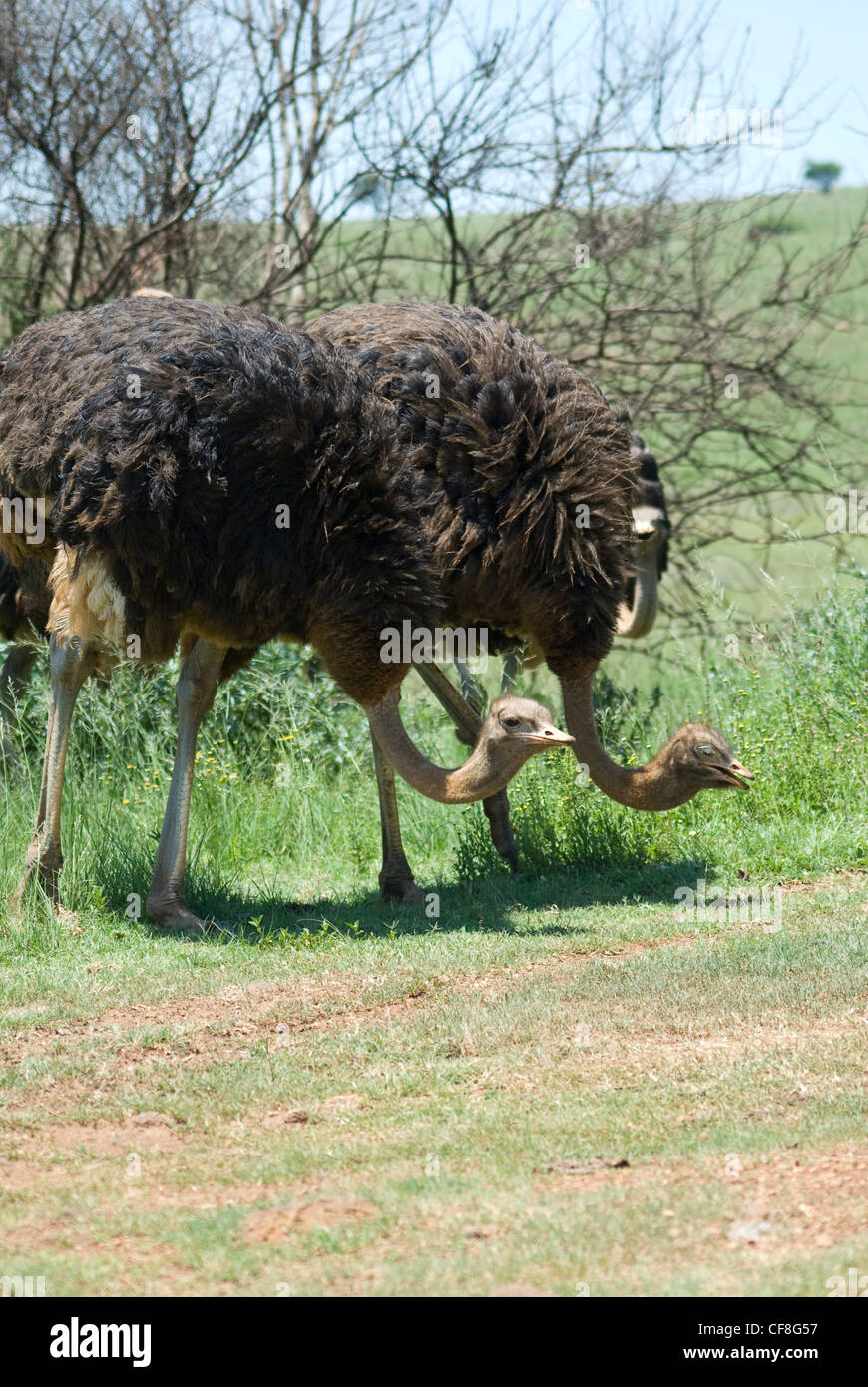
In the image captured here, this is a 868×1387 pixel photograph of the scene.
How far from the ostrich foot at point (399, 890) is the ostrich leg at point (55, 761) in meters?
1.52

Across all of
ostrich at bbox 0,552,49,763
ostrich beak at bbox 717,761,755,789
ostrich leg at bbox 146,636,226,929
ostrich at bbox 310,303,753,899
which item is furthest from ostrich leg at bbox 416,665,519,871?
ostrich at bbox 0,552,49,763

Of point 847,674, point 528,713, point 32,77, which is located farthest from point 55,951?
A: point 32,77

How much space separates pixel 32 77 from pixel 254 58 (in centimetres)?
161

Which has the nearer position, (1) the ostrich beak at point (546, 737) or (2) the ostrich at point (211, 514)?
(1) the ostrich beak at point (546, 737)

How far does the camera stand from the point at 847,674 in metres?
9.48

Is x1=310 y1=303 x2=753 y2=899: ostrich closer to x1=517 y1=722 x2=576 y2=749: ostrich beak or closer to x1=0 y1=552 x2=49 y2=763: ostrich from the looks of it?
x1=517 y1=722 x2=576 y2=749: ostrich beak

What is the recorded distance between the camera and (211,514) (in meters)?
6.79

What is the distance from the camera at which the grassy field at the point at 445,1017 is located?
4.07 metres

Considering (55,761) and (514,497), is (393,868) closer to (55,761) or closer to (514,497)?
(55,761)

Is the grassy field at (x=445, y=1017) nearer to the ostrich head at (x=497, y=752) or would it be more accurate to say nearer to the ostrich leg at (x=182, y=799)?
the ostrich leg at (x=182, y=799)
